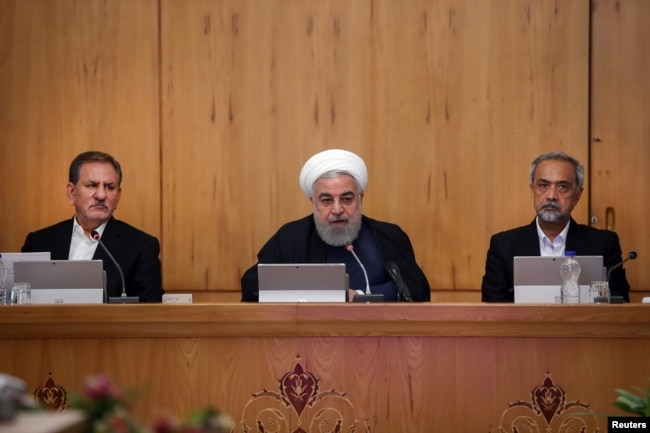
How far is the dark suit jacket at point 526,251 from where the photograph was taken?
4.83m

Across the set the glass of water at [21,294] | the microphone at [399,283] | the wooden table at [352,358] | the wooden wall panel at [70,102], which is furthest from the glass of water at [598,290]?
the wooden wall panel at [70,102]

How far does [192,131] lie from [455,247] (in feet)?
5.21

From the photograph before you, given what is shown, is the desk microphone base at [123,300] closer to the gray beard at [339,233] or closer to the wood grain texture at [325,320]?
the wood grain texture at [325,320]

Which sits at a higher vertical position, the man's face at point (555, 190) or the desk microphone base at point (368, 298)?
the man's face at point (555, 190)

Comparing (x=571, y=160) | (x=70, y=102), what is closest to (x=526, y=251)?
(x=571, y=160)

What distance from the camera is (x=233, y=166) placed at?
5797 millimetres

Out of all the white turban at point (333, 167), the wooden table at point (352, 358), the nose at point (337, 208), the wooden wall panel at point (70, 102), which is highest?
the wooden wall panel at point (70, 102)

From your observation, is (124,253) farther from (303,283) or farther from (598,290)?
(598,290)

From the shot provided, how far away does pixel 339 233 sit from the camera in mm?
4910

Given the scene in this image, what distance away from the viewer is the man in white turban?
16.0 ft

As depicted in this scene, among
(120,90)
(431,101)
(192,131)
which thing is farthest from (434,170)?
(120,90)

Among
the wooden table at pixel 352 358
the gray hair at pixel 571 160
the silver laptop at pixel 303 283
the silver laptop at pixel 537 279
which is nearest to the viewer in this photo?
the wooden table at pixel 352 358

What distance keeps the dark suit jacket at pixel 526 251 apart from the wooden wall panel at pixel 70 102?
1949 millimetres

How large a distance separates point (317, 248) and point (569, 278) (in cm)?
132
